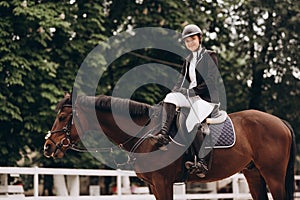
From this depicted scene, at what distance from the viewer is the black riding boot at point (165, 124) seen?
8641mm

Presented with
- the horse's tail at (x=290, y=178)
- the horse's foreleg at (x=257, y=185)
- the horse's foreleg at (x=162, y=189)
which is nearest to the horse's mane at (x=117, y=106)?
the horse's foreleg at (x=162, y=189)

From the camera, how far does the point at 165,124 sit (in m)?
8.69

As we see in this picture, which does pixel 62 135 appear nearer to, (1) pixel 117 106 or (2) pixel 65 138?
(2) pixel 65 138

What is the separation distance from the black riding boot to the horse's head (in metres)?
1.14

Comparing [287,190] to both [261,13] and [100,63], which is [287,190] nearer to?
[100,63]

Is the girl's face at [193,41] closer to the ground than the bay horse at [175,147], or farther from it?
farther from it

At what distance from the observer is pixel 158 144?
880cm

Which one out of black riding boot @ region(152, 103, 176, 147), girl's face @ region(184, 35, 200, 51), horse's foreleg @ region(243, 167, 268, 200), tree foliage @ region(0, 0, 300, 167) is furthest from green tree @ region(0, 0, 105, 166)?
black riding boot @ region(152, 103, 176, 147)

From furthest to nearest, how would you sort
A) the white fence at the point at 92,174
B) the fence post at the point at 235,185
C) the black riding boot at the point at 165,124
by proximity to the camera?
the fence post at the point at 235,185
the white fence at the point at 92,174
the black riding boot at the point at 165,124

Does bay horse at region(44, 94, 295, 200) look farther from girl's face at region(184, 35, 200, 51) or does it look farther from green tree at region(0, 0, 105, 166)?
green tree at region(0, 0, 105, 166)

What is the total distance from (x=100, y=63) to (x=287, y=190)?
30.6 ft

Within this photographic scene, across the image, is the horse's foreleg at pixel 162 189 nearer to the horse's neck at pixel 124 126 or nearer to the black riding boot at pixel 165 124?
the black riding boot at pixel 165 124

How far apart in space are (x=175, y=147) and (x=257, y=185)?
177cm

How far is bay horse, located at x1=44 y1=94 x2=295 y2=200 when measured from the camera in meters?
8.85
